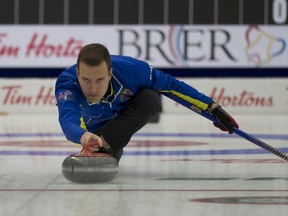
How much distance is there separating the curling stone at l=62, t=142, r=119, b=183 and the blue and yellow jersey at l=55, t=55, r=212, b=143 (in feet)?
0.30

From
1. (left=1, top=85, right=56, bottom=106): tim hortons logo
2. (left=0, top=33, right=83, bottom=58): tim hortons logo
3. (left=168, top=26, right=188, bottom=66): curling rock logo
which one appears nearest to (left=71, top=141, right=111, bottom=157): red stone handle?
(left=1, top=85, right=56, bottom=106): tim hortons logo

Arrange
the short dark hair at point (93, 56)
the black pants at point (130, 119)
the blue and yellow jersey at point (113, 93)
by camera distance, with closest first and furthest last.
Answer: the short dark hair at point (93, 56), the blue and yellow jersey at point (113, 93), the black pants at point (130, 119)

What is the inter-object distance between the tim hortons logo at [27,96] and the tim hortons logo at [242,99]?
2.68 m

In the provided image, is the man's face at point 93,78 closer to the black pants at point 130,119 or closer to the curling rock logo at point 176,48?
the black pants at point 130,119

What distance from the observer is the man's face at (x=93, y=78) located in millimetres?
3348

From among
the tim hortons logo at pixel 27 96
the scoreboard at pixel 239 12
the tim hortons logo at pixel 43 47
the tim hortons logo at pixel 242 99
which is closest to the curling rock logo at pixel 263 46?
the scoreboard at pixel 239 12

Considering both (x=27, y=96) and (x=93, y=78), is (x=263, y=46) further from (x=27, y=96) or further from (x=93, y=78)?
(x=93, y=78)

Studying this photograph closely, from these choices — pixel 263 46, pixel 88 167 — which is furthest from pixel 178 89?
pixel 263 46

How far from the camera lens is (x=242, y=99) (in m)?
11.8

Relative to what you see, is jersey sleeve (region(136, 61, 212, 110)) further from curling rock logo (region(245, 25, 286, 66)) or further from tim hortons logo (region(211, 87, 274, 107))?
curling rock logo (region(245, 25, 286, 66))

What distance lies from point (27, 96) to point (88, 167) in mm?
8652

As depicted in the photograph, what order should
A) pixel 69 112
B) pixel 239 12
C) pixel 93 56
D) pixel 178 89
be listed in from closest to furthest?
pixel 93 56, pixel 69 112, pixel 178 89, pixel 239 12

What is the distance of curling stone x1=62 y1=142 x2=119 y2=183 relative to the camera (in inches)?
132

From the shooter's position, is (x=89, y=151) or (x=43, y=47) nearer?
(x=89, y=151)
